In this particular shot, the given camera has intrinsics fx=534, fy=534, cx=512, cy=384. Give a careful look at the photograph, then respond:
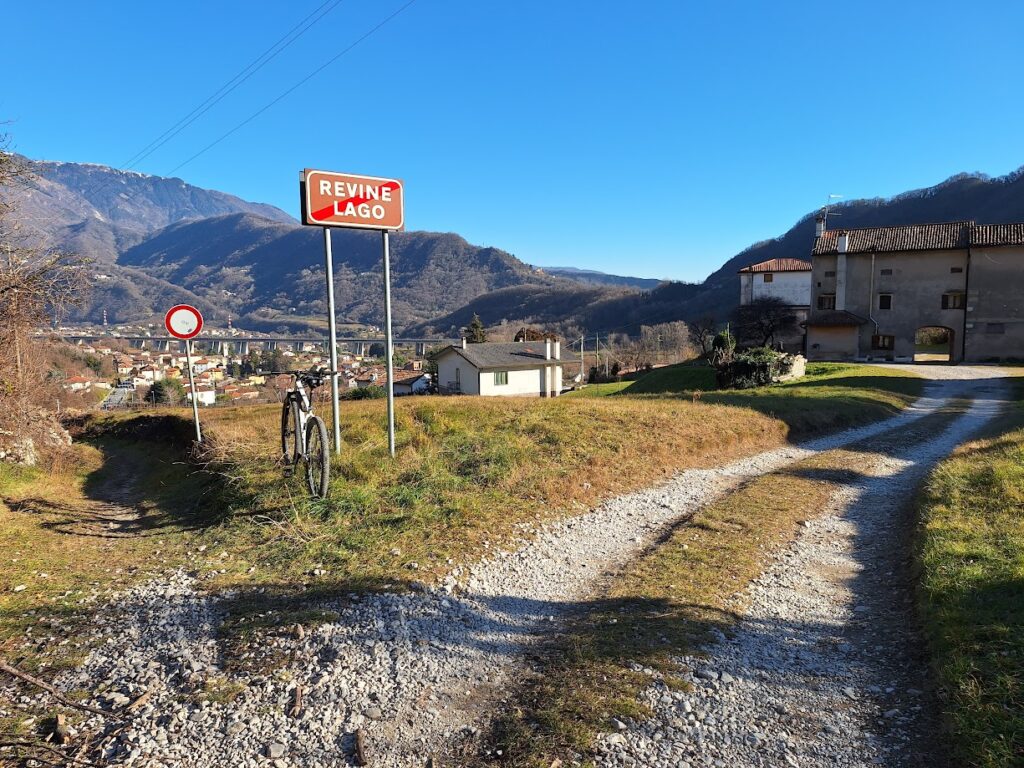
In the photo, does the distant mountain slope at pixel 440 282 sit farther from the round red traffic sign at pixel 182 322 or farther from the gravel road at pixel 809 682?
the gravel road at pixel 809 682

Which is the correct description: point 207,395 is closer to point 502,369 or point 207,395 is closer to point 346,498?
point 502,369

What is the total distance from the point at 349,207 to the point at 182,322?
551 cm

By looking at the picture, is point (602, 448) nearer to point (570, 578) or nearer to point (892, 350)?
point (570, 578)

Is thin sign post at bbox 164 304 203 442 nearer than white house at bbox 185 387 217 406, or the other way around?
thin sign post at bbox 164 304 203 442

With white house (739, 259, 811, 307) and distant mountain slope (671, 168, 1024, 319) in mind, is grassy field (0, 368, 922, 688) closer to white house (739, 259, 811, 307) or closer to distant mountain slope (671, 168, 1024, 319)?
white house (739, 259, 811, 307)

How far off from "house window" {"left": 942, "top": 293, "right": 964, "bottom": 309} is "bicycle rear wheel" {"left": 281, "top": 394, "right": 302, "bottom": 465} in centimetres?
4683

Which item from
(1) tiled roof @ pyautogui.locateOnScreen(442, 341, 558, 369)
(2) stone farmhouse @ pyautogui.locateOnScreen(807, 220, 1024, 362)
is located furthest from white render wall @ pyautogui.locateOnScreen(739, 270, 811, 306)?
(1) tiled roof @ pyautogui.locateOnScreen(442, 341, 558, 369)

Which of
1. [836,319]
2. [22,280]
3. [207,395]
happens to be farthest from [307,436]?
[836,319]

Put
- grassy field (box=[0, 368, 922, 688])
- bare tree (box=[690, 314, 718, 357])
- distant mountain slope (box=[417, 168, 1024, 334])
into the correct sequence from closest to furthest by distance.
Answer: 1. grassy field (box=[0, 368, 922, 688])
2. bare tree (box=[690, 314, 718, 357])
3. distant mountain slope (box=[417, 168, 1024, 334])

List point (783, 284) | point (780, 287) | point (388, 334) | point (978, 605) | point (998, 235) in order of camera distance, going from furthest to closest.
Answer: point (780, 287)
point (783, 284)
point (998, 235)
point (388, 334)
point (978, 605)

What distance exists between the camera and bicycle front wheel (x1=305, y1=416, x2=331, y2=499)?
659 centimetres

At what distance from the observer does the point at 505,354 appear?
4812 cm

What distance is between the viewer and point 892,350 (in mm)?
40438

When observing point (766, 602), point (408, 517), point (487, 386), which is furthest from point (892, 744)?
point (487, 386)
